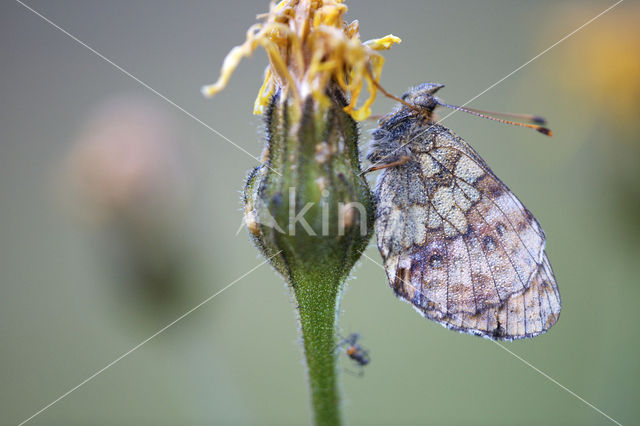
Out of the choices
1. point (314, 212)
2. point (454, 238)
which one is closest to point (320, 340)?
point (314, 212)

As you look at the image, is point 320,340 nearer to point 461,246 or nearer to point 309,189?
point 309,189

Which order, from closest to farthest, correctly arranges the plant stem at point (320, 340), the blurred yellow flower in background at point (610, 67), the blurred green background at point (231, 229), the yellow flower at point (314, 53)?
1. the yellow flower at point (314, 53)
2. the plant stem at point (320, 340)
3. the blurred green background at point (231, 229)
4. the blurred yellow flower in background at point (610, 67)

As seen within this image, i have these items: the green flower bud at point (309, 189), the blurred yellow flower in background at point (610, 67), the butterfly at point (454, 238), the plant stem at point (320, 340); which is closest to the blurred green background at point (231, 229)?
the blurred yellow flower in background at point (610, 67)

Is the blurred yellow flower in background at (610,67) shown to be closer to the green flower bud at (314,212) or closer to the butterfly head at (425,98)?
the butterfly head at (425,98)

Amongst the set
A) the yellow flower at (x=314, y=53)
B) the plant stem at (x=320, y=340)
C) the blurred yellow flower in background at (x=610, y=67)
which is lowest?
the plant stem at (x=320, y=340)

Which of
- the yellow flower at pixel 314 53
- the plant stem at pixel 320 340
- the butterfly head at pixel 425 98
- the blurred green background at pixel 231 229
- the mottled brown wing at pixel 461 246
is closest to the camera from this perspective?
the yellow flower at pixel 314 53

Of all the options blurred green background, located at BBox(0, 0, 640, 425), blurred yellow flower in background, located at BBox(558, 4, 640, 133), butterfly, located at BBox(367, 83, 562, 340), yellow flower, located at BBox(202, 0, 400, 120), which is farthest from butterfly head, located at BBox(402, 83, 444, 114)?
blurred yellow flower in background, located at BBox(558, 4, 640, 133)

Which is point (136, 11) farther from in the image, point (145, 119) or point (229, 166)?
point (145, 119)
